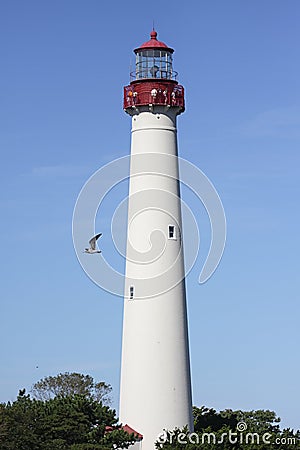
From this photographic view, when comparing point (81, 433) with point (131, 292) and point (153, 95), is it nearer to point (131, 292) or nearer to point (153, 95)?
point (131, 292)

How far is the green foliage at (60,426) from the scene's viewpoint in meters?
43.2

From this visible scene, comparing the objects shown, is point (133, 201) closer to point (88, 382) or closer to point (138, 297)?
point (138, 297)

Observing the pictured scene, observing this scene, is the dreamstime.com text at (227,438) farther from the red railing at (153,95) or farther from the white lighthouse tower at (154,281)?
the red railing at (153,95)

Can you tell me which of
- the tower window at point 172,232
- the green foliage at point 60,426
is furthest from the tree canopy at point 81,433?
the tower window at point 172,232

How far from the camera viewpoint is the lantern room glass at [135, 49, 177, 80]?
1925 inches

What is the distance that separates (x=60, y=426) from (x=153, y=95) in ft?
42.9

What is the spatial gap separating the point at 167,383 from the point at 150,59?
1273 cm

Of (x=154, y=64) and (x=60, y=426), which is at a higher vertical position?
(x=154, y=64)

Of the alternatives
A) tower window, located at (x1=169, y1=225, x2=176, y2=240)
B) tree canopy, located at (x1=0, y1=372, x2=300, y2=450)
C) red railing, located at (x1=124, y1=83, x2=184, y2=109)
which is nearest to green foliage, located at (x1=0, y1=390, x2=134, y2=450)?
tree canopy, located at (x1=0, y1=372, x2=300, y2=450)

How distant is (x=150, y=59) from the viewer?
4919 centimetres

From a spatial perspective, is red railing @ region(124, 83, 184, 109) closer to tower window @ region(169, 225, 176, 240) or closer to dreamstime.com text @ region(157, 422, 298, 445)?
A: tower window @ region(169, 225, 176, 240)

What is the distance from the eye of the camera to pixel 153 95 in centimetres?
4797

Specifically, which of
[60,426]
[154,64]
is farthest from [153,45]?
[60,426]

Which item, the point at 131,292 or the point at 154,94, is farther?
the point at 154,94
